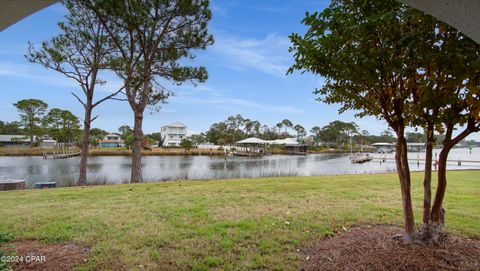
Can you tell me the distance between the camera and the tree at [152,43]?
27.8ft

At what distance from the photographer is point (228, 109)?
54.3 metres

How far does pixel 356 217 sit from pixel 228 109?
168 ft

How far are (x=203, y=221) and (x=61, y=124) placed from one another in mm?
41095

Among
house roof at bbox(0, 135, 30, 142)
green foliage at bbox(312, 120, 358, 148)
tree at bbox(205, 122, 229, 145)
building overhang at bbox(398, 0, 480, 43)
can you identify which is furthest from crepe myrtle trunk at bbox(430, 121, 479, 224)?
green foliage at bbox(312, 120, 358, 148)

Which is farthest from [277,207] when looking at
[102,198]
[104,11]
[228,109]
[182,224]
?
[228,109]

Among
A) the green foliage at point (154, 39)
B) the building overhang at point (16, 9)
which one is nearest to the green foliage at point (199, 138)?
the green foliage at point (154, 39)

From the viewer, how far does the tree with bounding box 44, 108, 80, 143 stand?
34656mm

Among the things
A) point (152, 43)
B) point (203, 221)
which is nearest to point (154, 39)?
point (152, 43)

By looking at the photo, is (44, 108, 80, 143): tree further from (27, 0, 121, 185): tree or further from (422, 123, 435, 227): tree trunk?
(422, 123, 435, 227): tree trunk

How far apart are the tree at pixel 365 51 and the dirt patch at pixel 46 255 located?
2475mm

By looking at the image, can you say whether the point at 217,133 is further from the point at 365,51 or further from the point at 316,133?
the point at 365,51

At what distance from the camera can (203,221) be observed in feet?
11.0

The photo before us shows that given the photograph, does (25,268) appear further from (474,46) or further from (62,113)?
(62,113)

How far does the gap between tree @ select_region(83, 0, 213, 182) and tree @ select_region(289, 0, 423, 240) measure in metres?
7.54
